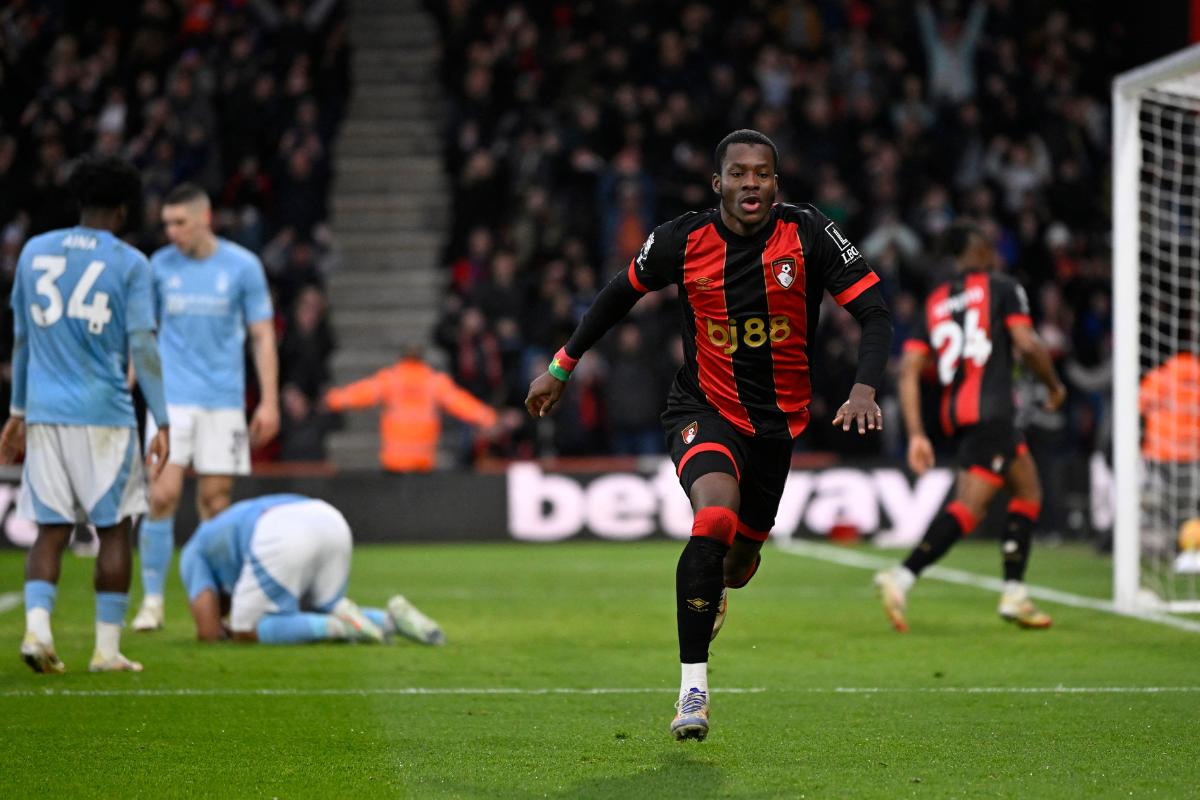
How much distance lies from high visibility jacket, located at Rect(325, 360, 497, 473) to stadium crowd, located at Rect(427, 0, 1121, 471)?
4.32 ft

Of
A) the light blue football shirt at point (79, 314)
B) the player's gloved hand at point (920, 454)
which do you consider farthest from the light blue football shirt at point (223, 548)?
the player's gloved hand at point (920, 454)

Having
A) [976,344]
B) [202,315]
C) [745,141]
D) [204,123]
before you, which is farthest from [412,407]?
[745,141]

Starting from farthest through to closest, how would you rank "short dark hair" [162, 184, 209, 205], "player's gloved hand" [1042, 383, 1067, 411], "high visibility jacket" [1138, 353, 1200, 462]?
"high visibility jacket" [1138, 353, 1200, 462] < "player's gloved hand" [1042, 383, 1067, 411] < "short dark hair" [162, 184, 209, 205]

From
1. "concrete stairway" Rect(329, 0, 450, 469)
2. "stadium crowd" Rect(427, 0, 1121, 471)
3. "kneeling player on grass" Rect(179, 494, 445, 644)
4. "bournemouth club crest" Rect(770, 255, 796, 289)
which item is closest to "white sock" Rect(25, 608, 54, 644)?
"kneeling player on grass" Rect(179, 494, 445, 644)

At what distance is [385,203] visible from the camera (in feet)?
73.9

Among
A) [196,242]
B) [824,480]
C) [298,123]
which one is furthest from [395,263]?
[196,242]

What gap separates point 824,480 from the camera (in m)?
18.0

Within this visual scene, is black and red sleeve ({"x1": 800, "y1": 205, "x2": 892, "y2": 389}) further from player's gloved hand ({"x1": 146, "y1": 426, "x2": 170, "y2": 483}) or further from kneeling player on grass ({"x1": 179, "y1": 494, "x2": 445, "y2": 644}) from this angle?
kneeling player on grass ({"x1": 179, "y1": 494, "x2": 445, "y2": 644})

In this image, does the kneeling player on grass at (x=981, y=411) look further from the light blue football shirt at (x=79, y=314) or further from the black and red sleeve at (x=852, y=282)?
the light blue football shirt at (x=79, y=314)

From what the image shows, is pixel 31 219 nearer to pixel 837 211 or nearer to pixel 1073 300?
pixel 837 211

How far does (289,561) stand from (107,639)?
3.71 feet

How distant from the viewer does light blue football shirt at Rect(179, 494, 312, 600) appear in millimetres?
8711

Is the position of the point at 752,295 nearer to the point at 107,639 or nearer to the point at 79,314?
the point at 79,314

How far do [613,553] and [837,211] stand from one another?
18.4ft
